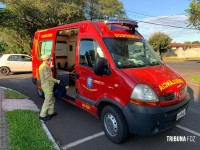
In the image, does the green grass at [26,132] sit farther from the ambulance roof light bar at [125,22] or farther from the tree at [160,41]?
the tree at [160,41]

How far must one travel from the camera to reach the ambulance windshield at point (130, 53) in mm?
4562

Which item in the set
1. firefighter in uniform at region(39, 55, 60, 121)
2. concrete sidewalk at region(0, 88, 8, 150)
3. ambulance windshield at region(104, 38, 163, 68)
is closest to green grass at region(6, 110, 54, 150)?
concrete sidewalk at region(0, 88, 8, 150)

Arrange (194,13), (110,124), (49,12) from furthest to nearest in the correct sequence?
1. (49,12)
2. (194,13)
3. (110,124)

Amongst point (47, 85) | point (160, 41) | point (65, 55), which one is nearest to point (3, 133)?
point (47, 85)

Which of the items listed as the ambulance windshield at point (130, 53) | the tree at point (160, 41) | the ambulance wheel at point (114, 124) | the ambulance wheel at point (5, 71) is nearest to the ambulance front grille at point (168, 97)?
the ambulance wheel at point (114, 124)

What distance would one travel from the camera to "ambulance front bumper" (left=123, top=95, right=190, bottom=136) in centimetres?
379

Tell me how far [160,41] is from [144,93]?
48.5 meters

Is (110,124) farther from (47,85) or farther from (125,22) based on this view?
(125,22)

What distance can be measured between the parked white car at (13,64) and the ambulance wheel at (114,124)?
13241 millimetres

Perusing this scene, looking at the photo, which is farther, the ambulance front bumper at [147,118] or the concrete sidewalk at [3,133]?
the concrete sidewalk at [3,133]

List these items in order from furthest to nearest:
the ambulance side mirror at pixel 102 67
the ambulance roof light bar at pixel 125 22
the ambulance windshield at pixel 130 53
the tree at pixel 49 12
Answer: the tree at pixel 49 12, the ambulance roof light bar at pixel 125 22, the ambulance windshield at pixel 130 53, the ambulance side mirror at pixel 102 67

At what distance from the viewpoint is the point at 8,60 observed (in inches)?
640

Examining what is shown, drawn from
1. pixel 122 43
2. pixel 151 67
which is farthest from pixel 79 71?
pixel 151 67

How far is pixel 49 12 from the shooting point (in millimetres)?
25688
